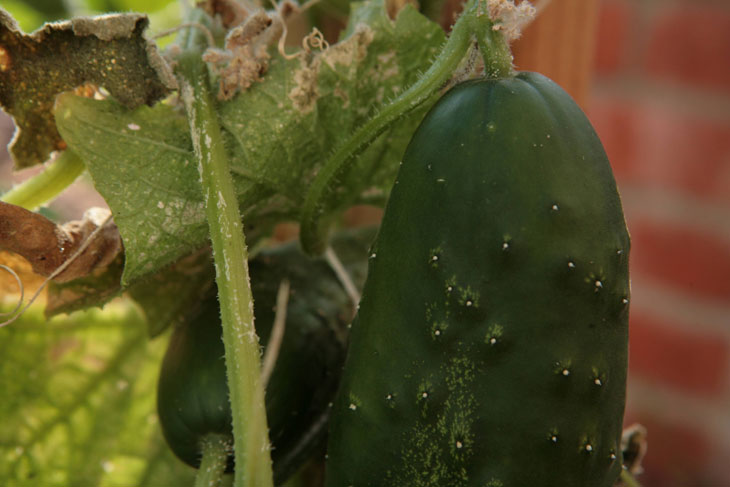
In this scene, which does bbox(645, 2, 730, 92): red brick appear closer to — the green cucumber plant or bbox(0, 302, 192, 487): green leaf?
the green cucumber plant

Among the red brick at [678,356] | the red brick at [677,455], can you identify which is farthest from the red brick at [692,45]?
the red brick at [677,455]

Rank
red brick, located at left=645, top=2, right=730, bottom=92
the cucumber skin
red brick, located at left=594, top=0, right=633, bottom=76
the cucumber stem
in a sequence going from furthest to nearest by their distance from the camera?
red brick, located at left=594, top=0, right=633, bottom=76 → red brick, located at left=645, top=2, right=730, bottom=92 → the cucumber stem → the cucumber skin

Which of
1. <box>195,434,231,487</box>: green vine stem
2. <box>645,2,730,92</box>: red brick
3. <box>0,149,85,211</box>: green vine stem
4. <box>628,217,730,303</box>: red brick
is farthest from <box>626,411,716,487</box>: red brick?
<box>0,149,85,211</box>: green vine stem

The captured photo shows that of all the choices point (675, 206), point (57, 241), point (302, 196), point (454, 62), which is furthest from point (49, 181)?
point (675, 206)

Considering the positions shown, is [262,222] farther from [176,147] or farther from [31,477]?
[31,477]

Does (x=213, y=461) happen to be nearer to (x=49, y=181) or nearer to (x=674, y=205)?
(x=49, y=181)

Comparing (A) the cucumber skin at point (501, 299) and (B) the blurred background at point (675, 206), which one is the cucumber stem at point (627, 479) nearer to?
(A) the cucumber skin at point (501, 299)
